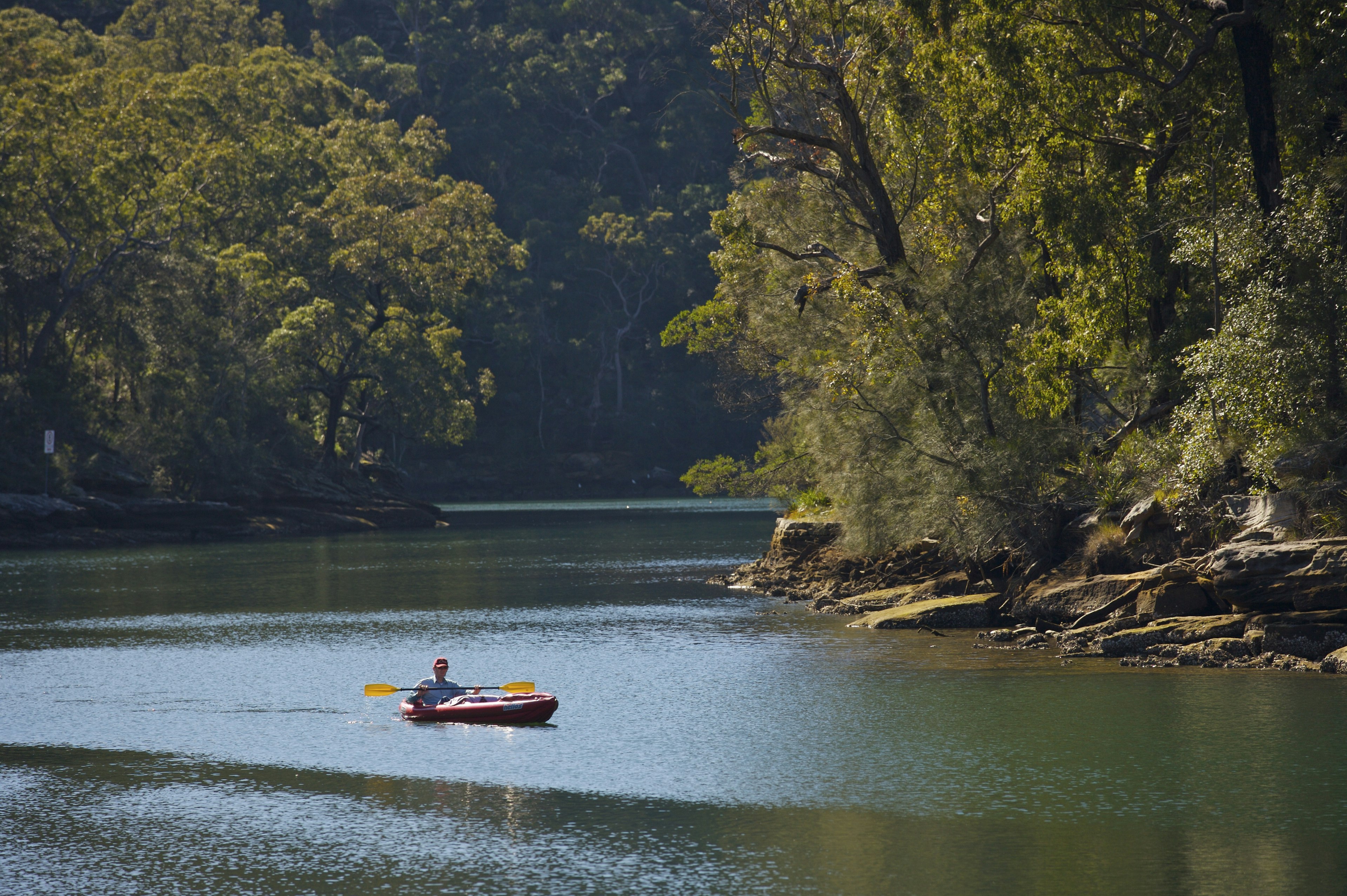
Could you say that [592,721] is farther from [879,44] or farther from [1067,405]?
[879,44]

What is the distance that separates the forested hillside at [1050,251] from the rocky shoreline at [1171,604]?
91 centimetres

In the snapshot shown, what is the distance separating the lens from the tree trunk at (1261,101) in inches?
963

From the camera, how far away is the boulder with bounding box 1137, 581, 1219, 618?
24750mm

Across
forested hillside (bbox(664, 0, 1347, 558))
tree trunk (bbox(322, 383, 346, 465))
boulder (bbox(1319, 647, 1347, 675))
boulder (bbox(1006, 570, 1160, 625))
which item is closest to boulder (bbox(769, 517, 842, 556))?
forested hillside (bbox(664, 0, 1347, 558))

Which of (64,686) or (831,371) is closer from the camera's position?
(64,686)

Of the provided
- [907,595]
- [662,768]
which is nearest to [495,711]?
[662,768]

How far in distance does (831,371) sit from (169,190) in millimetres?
46574

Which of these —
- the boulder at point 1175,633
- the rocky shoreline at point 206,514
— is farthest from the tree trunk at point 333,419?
the boulder at point 1175,633

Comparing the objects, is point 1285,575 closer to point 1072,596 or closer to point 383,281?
point 1072,596

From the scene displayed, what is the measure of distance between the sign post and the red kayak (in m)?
42.6

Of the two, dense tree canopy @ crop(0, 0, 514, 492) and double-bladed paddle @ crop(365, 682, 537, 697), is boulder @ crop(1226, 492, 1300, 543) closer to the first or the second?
double-bladed paddle @ crop(365, 682, 537, 697)

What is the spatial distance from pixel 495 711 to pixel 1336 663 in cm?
1430

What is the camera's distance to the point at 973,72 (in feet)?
89.6

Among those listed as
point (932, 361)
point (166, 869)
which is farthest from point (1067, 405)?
point (166, 869)
